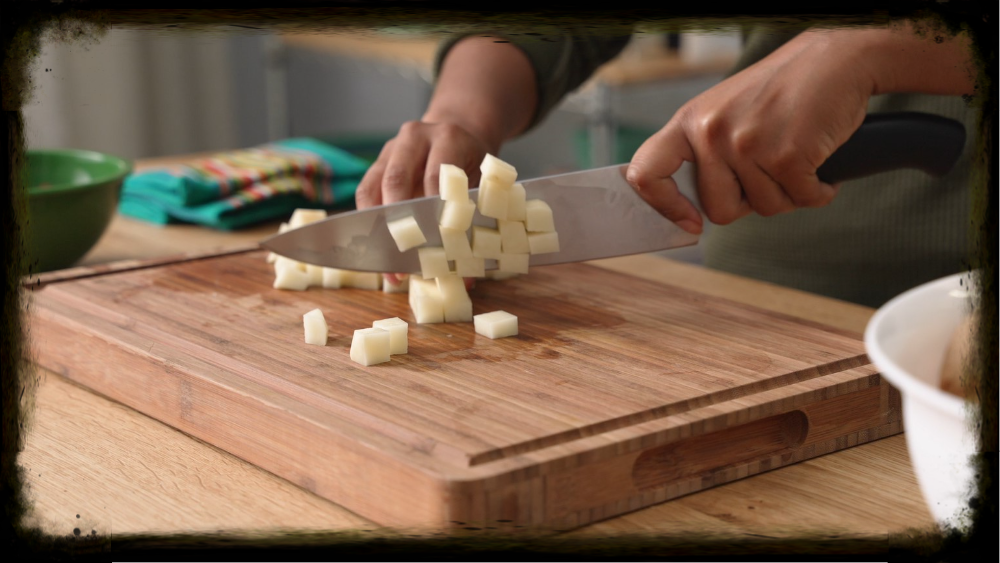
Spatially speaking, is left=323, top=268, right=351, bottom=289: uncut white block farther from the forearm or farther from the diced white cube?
the forearm

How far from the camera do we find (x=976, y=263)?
805mm

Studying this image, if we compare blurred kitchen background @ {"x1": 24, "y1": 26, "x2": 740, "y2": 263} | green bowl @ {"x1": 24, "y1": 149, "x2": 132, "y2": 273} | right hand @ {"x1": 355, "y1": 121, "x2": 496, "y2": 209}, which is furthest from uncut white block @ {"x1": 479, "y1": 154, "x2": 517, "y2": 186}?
blurred kitchen background @ {"x1": 24, "y1": 26, "x2": 740, "y2": 263}

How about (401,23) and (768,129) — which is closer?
(768,129)

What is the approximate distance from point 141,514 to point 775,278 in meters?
1.17

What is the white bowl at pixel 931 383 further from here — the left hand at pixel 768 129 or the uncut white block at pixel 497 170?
the uncut white block at pixel 497 170

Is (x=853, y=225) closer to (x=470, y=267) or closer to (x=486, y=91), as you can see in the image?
(x=486, y=91)

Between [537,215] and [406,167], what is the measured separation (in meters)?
0.20

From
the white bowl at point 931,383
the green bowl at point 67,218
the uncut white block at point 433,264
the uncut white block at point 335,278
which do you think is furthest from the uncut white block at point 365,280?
the white bowl at point 931,383

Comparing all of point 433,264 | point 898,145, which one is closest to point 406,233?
point 433,264

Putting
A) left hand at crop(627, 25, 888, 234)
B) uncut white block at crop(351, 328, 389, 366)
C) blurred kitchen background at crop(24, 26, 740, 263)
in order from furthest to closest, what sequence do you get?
blurred kitchen background at crop(24, 26, 740, 263) < left hand at crop(627, 25, 888, 234) < uncut white block at crop(351, 328, 389, 366)

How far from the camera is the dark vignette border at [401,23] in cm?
75

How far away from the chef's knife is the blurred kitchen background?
5.65 ft

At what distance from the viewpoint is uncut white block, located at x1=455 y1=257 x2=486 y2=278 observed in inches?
45.9

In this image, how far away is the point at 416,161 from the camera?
1299mm
